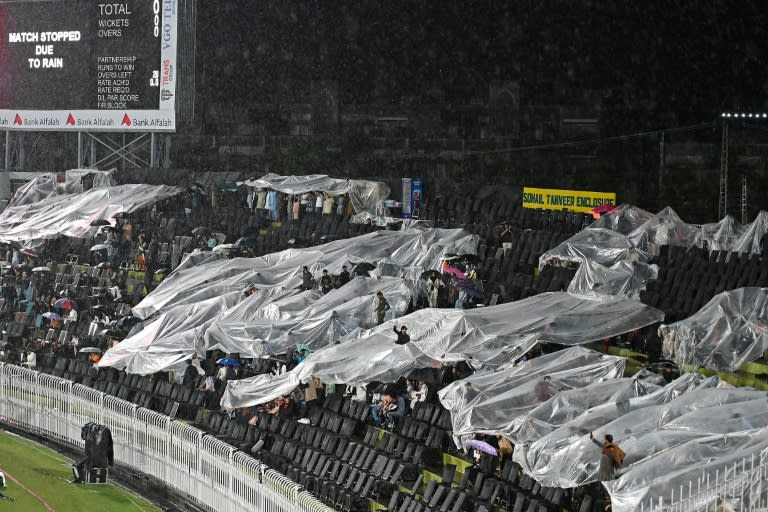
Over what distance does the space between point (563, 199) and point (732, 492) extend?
18.1 meters

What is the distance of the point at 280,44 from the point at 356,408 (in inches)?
856

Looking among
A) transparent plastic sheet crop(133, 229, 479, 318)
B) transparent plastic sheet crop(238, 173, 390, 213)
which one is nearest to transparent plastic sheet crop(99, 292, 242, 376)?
transparent plastic sheet crop(133, 229, 479, 318)

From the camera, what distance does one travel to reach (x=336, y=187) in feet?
116

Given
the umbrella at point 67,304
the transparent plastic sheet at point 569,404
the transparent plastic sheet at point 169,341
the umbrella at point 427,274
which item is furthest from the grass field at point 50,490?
the umbrella at point 427,274

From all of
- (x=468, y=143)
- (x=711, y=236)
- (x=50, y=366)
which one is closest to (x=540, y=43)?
(x=468, y=143)

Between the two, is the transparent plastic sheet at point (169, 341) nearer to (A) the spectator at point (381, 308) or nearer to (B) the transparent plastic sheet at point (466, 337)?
(B) the transparent plastic sheet at point (466, 337)

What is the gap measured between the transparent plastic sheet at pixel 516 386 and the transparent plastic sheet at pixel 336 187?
14773 millimetres

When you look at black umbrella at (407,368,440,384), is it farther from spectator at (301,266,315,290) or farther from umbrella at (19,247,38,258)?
umbrella at (19,247,38,258)

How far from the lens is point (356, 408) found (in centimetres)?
2212

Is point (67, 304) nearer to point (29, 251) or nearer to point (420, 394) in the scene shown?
point (29, 251)

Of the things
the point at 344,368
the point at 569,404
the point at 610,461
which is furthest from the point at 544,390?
the point at 344,368

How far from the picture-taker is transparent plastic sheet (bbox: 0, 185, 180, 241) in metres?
38.1

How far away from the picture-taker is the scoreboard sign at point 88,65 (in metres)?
39.6

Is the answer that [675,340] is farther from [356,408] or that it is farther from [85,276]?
[85,276]
